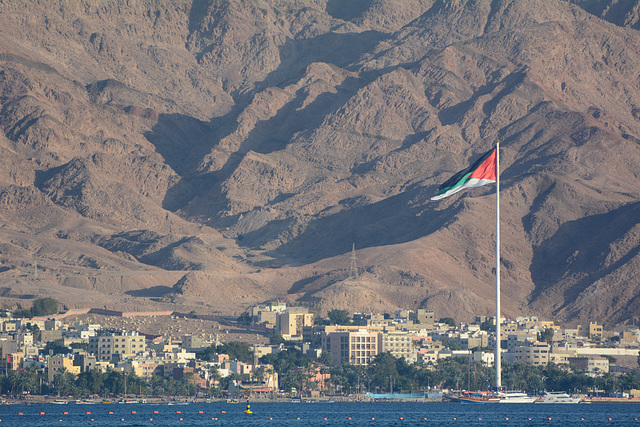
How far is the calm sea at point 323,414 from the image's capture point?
152m

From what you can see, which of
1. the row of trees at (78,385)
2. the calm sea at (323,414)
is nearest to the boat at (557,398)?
the calm sea at (323,414)

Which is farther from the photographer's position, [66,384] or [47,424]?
[66,384]

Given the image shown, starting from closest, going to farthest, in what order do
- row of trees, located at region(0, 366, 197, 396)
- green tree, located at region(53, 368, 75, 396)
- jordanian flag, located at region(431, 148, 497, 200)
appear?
1. jordanian flag, located at region(431, 148, 497, 200)
2. green tree, located at region(53, 368, 75, 396)
3. row of trees, located at region(0, 366, 197, 396)

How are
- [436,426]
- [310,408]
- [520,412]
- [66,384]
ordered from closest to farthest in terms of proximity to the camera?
[436,426], [520,412], [310,408], [66,384]

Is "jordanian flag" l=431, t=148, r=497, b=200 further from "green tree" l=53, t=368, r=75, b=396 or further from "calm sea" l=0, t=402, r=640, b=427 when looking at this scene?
"green tree" l=53, t=368, r=75, b=396

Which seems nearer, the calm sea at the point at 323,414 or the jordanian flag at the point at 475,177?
the jordanian flag at the point at 475,177

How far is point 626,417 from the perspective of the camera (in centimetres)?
16075

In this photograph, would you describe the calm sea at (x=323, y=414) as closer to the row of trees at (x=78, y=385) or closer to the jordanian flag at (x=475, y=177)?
the row of trees at (x=78, y=385)

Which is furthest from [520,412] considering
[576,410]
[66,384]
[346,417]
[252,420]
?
[66,384]

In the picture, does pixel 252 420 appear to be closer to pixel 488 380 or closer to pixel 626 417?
pixel 626 417

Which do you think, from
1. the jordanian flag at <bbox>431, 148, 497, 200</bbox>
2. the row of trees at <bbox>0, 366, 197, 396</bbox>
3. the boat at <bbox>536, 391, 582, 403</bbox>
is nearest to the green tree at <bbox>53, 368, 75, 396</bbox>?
the row of trees at <bbox>0, 366, 197, 396</bbox>

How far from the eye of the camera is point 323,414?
168125 mm

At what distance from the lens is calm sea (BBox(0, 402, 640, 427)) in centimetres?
15212

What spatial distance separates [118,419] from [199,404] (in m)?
34.6
